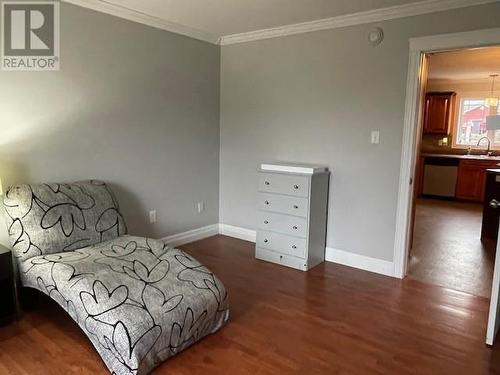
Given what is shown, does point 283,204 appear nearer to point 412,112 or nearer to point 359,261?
point 359,261

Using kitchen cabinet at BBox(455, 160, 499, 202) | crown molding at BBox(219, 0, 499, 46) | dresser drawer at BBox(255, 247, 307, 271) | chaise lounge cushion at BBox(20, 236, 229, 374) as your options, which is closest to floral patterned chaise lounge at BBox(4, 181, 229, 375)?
chaise lounge cushion at BBox(20, 236, 229, 374)

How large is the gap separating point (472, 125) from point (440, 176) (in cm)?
124

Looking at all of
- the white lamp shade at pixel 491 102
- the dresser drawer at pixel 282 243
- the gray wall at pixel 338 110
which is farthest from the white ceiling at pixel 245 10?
the white lamp shade at pixel 491 102

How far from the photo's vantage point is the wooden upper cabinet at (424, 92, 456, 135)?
24.8ft

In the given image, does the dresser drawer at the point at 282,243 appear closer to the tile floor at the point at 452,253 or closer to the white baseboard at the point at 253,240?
the white baseboard at the point at 253,240

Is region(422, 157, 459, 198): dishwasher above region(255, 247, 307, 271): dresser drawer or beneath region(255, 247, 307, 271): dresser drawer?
above

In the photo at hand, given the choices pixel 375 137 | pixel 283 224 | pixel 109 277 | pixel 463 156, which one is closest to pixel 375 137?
pixel 375 137

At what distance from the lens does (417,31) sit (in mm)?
3062

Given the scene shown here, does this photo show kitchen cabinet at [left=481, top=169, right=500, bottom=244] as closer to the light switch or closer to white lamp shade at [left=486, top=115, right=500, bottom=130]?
the light switch

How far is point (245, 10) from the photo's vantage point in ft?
10.6

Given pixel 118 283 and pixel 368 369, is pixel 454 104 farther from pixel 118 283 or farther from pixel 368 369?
pixel 118 283

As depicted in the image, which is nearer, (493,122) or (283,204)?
(493,122)

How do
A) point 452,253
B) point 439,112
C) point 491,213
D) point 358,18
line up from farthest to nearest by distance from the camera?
point 439,112, point 491,213, point 452,253, point 358,18

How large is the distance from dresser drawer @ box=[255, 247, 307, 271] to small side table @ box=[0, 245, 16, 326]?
212cm
